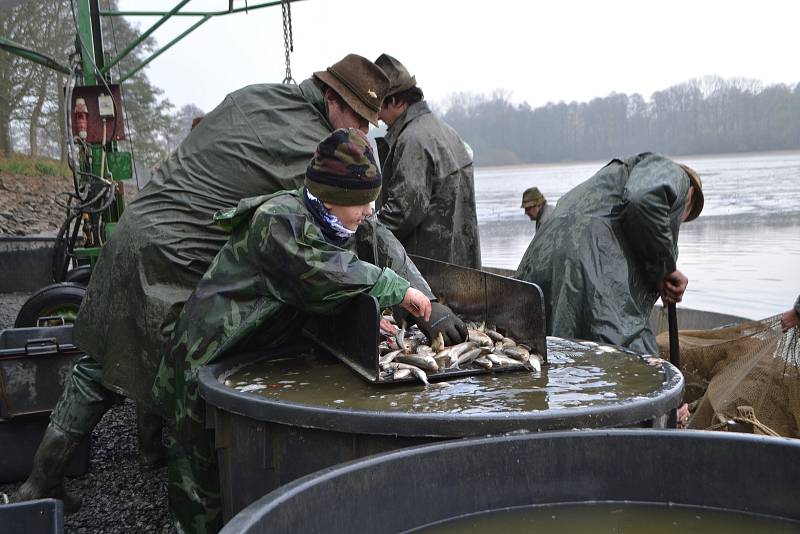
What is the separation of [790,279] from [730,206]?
846 inches

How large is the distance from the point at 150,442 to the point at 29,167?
1287 inches

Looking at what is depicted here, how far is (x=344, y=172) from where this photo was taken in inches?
133

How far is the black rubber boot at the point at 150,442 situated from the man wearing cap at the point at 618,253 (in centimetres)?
271

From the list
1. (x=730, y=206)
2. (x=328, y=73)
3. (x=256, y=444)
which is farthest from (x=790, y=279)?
(x=730, y=206)

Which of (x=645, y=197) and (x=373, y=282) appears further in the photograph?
(x=645, y=197)

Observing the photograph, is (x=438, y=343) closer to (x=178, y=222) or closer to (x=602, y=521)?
(x=602, y=521)

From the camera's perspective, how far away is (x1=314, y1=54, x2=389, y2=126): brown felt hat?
4367 millimetres

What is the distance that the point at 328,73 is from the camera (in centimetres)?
449

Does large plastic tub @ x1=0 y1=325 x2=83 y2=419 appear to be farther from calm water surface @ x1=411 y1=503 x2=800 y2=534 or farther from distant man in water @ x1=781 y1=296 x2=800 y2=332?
distant man in water @ x1=781 y1=296 x2=800 y2=332

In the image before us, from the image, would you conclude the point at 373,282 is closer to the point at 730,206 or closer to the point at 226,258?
the point at 226,258

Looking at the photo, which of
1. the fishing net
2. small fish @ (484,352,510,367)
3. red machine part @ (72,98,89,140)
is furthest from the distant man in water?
red machine part @ (72,98,89,140)

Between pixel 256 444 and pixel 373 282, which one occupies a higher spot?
pixel 373 282

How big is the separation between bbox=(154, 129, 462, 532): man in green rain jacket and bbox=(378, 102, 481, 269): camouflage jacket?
2.34 metres

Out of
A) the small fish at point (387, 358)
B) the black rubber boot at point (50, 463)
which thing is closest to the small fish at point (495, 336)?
the small fish at point (387, 358)
